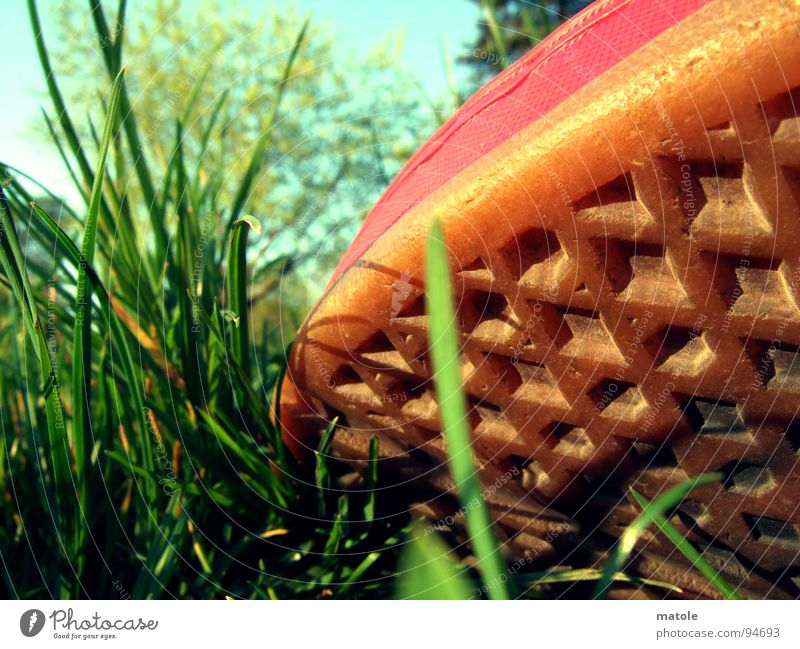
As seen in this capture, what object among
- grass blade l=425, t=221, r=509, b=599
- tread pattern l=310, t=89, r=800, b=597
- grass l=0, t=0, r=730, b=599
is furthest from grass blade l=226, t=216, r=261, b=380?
grass blade l=425, t=221, r=509, b=599

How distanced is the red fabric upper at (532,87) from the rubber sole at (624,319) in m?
0.02

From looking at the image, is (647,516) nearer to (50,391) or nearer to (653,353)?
(653,353)

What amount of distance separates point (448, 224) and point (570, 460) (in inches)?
7.5

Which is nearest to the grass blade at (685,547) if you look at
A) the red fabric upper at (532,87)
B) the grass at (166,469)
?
the grass at (166,469)

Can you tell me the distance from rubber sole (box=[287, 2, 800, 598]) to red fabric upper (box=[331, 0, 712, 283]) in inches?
1.0

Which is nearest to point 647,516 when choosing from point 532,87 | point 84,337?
point 532,87

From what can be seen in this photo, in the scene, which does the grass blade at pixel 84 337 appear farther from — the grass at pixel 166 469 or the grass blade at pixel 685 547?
the grass blade at pixel 685 547

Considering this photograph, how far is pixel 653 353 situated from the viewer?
0.48 metres

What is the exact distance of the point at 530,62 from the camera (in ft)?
1.70

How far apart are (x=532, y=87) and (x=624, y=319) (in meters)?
0.17

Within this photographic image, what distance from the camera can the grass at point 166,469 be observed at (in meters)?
0.54

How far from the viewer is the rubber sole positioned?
41 centimetres
